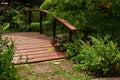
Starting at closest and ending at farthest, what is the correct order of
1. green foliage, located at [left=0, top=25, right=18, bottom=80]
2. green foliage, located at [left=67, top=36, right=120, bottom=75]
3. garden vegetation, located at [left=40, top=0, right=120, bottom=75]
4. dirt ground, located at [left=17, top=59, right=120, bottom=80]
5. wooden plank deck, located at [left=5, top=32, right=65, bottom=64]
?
green foliage, located at [left=0, top=25, right=18, bottom=80], dirt ground, located at [left=17, top=59, right=120, bottom=80], green foliage, located at [left=67, top=36, right=120, bottom=75], wooden plank deck, located at [left=5, top=32, right=65, bottom=64], garden vegetation, located at [left=40, top=0, right=120, bottom=75]

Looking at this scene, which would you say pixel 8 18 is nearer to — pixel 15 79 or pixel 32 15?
pixel 32 15

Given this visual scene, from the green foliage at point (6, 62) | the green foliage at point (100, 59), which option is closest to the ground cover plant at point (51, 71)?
the green foliage at point (100, 59)

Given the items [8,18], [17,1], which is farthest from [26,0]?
[8,18]

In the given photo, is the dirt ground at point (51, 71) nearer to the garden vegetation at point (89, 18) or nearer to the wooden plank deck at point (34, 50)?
the wooden plank deck at point (34, 50)

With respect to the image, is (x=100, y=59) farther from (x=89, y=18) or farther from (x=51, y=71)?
(x=89, y=18)

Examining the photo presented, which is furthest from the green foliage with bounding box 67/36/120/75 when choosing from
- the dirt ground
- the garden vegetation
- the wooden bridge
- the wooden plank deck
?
the wooden plank deck

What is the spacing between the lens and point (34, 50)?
7535 mm

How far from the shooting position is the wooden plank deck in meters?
6.85

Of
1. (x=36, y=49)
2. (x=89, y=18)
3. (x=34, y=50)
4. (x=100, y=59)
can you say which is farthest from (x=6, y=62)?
(x=89, y=18)

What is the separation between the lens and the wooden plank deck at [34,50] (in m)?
6.85

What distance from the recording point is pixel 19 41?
27.6 feet

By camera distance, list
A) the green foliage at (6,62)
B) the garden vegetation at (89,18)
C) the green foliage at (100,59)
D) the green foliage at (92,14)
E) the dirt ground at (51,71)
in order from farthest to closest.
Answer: the green foliage at (92,14) < the garden vegetation at (89,18) < the green foliage at (100,59) < the dirt ground at (51,71) < the green foliage at (6,62)

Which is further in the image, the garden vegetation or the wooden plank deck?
the garden vegetation

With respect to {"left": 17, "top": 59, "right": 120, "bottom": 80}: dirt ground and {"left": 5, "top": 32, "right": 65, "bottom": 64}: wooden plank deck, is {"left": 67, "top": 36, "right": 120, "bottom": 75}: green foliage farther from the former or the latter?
{"left": 5, "top": 32, "right": 65, "bottom": 64}: wooden plank deck
